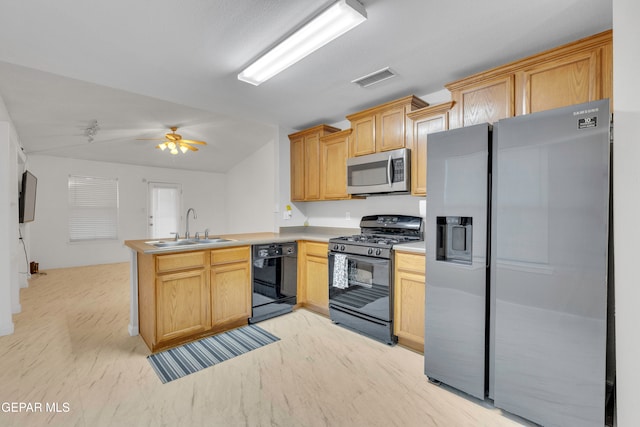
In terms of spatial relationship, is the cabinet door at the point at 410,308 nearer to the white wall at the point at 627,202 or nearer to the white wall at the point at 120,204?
the white wall at the point at 627,202

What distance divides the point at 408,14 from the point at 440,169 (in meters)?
1.02

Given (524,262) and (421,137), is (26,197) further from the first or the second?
(524,262)

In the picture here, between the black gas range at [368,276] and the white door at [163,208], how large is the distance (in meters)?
5.33

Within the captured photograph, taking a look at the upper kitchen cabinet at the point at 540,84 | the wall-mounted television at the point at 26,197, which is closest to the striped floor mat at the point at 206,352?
the upper kitchen cabinet at the point at 540,84

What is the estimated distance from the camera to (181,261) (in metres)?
2.70

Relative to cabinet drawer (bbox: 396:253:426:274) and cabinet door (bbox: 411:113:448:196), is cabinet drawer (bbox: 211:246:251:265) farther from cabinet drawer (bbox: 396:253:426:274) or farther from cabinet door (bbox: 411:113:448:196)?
cabinet door (bbox: 411:113:448:196)

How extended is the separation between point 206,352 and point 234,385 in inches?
24.2

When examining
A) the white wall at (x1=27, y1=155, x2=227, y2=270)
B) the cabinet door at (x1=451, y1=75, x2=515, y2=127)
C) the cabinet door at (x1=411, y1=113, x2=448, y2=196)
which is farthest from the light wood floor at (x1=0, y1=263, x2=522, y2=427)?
the white wall at (x1=27, y1=155, x2=227, y2=270)

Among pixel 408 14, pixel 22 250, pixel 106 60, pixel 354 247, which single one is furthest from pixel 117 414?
pixel 22 250

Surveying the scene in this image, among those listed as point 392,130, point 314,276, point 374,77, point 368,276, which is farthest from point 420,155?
point 314,276

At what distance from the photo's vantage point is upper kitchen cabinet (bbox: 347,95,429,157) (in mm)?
3039

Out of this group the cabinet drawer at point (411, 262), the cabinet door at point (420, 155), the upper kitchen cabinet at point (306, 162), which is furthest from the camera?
the upper kitchen cabinet at point (306, 162)

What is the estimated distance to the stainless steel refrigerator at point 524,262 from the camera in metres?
1.55

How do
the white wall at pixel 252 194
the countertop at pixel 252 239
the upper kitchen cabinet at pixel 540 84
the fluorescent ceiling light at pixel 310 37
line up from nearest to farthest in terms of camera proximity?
the fluorescent ceiling light at pixel 310 37 < the upper kitchen cabinet at pixel 540 84 < the countertop at pixel 252 239 < the white wall at pixel 252 194
